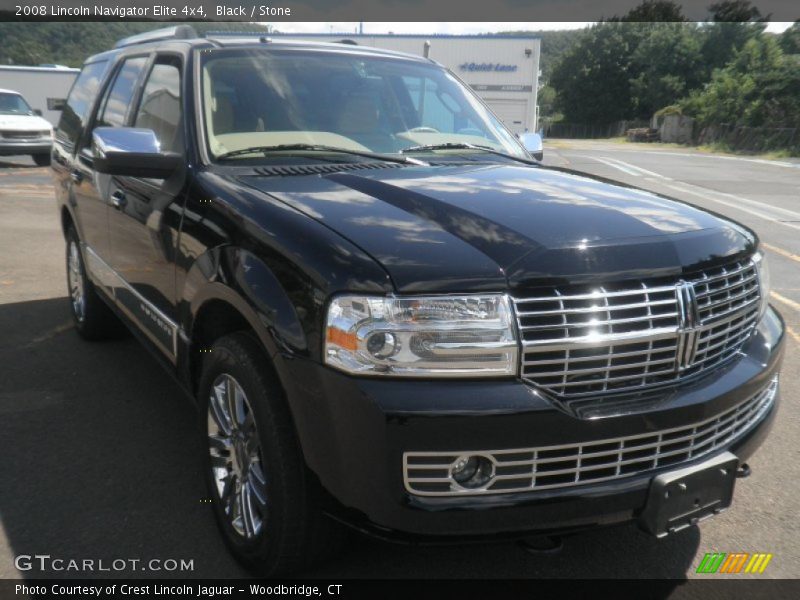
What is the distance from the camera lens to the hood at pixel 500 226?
2.22 meters

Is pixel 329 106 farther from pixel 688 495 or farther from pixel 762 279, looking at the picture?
pixel 688 495

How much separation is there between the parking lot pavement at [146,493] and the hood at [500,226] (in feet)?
3.12

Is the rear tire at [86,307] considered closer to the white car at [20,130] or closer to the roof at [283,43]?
the roof at [283,43]

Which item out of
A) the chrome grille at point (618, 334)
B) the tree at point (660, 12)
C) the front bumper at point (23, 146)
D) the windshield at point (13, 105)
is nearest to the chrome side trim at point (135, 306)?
the chrome grille at point (618, 334)

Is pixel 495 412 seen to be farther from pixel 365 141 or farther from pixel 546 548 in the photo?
pixel 365 141

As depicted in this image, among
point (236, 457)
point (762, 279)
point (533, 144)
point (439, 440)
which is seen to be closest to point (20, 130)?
point (533, 144)

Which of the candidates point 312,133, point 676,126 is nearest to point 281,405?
point 312,133

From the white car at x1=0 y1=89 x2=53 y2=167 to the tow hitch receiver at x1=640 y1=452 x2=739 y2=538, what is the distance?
1937cm

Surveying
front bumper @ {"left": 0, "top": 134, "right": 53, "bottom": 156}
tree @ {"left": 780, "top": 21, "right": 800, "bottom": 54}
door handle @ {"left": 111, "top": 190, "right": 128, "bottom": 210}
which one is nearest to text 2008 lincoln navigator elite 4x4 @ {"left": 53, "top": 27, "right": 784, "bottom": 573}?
door handle @ {"left": 111, "top": 190, "right": 128, "bottom": 210}

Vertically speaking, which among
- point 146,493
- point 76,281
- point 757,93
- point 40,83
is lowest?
point 146,493

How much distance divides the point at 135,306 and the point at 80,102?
7.09ft

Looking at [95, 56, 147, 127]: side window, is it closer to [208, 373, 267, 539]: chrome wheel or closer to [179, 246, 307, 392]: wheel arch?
[179, 246, 307, 392]: wheel arch

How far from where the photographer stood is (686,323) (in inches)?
93.8

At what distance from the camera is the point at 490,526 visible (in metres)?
2.17
